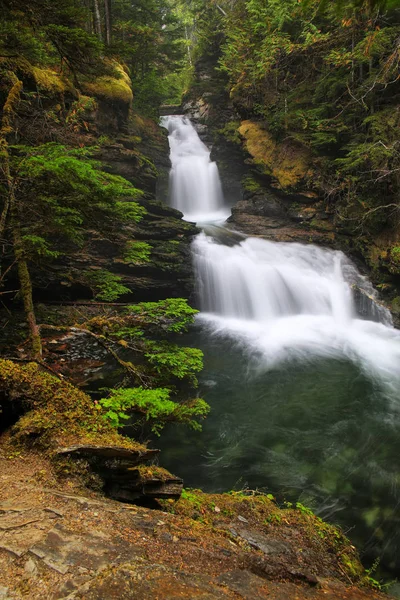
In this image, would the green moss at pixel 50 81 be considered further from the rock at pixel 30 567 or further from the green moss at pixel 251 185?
the rock at pixel 30 567

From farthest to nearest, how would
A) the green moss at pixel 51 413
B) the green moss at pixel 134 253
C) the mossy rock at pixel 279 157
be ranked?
1. the mossy rock at pixel 279 157
2. the green moss at pixel 134 253
3. the green moss at pixel 51 413

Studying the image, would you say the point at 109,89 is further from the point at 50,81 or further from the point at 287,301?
the point at 287,301

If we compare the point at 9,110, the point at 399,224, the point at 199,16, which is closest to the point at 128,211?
the point at 9,110

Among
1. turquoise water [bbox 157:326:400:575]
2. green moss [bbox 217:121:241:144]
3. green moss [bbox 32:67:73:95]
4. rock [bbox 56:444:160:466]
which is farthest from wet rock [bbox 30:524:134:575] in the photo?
green moss [bbox 217:121:241:144]

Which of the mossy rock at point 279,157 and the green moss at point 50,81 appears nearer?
the green moss at point 50,81

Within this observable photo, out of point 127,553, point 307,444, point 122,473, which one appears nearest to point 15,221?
point 122,473

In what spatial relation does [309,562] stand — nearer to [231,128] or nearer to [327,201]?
[327,201]

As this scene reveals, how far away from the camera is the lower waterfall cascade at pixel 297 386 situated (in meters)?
5.44

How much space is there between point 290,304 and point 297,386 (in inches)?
199

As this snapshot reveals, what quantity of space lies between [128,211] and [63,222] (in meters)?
1.10

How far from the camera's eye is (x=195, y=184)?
20406 mm

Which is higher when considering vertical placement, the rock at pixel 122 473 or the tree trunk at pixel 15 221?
the tree trunk at pixel 15 221

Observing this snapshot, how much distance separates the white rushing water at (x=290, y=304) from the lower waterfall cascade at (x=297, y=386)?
0.04 metres

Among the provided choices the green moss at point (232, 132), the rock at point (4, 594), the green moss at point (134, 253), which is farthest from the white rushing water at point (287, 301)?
the rock at point (4, 594)
